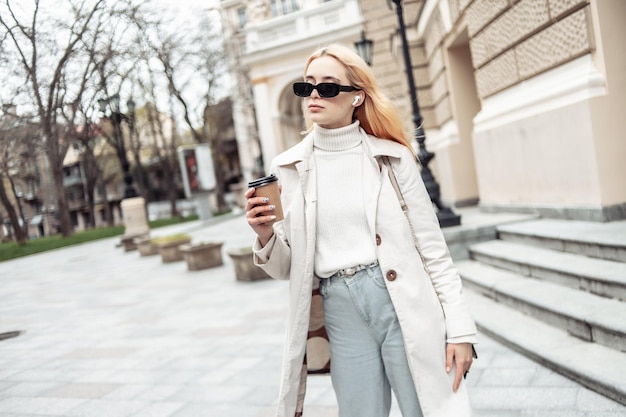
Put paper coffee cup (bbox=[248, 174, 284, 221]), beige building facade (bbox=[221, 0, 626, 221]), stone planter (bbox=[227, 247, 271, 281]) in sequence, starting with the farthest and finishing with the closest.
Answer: stone planter (bbox=[227, 247, 271, 281]) → beige building facade (bbox=[221, 0, 626, 221]) → paper coffee cup (bbox=[248, 174, 284, 221])

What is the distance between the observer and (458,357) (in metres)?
1.90

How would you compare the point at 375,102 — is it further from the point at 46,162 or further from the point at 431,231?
the point at 46,162

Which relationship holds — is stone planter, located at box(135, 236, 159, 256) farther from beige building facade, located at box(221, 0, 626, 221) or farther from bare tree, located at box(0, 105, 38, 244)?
bare tree, located at box(0, 105, 38, 244)

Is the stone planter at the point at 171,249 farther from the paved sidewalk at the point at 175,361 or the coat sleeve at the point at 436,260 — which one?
the coat sleeve at the point at 436,260

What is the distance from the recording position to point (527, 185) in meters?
7.12

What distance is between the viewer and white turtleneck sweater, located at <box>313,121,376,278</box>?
6.44 feet

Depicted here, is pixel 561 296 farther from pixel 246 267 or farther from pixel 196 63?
pixel 196 63

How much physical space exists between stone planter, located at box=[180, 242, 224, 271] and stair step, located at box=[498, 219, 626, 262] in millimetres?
5964

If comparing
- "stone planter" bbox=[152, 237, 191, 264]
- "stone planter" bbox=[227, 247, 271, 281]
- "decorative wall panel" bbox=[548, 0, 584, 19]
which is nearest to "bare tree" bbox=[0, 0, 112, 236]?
"stone planter" bbox=[227, 247, 271, 281]

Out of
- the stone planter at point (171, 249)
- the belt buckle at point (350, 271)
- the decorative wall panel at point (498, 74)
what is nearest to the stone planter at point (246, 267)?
the stone planter at point (171, 249)

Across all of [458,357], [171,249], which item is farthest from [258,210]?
[171,249]

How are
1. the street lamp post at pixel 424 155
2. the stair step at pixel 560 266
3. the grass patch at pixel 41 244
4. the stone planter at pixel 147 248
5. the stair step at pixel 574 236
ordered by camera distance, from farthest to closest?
→ 1. the stone planter at pixel 147 248
2. the grass patch at pixel 41 244
3. the street lamp post at pixel 424 155
4. the stair step at pixel 574 236
5. the stair step at pixel 560 266

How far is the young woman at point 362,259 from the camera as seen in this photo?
6.18 feet

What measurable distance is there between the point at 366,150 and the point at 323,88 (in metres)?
0.28
